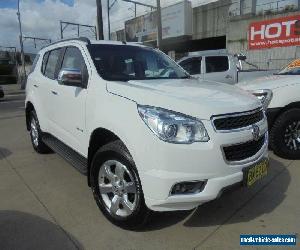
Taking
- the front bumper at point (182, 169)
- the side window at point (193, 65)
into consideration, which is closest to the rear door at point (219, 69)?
the side window at point (193, 65)

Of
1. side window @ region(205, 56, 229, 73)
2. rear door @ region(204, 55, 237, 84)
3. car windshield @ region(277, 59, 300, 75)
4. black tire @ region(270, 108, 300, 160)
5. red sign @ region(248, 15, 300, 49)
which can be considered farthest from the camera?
red sign @ region(248, 15, 300, 49)

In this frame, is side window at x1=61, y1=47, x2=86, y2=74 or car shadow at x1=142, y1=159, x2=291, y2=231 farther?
side window at x1=61, y1=47, x2=86, y2=74

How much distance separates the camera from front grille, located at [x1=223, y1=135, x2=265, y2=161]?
2.89 metres

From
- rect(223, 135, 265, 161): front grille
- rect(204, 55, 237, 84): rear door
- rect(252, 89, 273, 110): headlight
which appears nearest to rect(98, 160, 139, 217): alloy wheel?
rect(223, 135, 265, 161): front grille

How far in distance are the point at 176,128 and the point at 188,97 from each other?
0.37 m

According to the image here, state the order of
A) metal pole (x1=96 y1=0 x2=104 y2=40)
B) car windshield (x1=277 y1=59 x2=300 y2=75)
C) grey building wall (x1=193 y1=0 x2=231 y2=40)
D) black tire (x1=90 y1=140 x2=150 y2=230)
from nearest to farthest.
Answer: black tire (x1=90 y1=140 x2=150 y2=230) < car windshield (x1=277 y1=59 x2=300 y2=75) < metal pole (x1=96 y1=0 x2=104 y2=40) < grey building wall (x1=193 y1=0 x2=231 y2=40)

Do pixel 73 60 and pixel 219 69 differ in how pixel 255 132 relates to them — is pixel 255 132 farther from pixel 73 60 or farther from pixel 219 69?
pixel 219 69

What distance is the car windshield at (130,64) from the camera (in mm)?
3834

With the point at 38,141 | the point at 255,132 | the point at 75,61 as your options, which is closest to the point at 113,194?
the point at 255,132

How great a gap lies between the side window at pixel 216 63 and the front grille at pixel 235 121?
708 cm

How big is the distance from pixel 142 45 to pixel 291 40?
18.4 m

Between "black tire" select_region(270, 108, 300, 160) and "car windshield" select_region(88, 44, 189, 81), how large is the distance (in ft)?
5.69

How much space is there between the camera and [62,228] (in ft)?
10.9

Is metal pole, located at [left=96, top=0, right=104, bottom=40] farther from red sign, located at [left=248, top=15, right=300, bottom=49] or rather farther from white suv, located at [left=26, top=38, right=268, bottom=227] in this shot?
white suv, located at [left=26, top=38, right=268, bottom=227]
